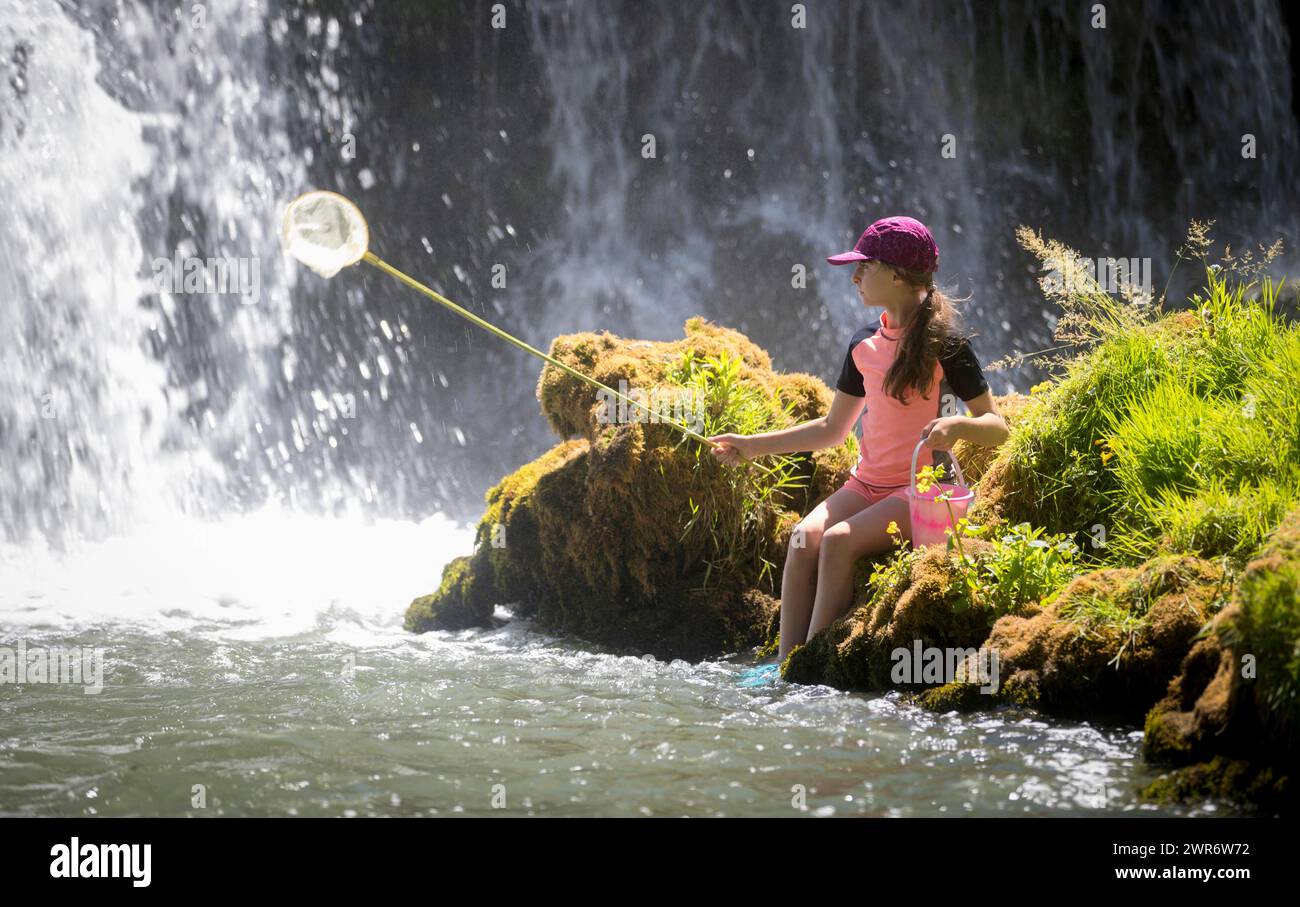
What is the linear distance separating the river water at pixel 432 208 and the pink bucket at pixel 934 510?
5.16 meters

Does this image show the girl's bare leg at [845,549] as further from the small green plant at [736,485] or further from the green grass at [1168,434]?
the small green plant at [736,485]

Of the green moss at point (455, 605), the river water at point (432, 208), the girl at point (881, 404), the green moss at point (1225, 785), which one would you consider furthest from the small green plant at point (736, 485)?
the green moss at point (1225, 785)

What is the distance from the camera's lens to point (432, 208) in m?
18.4

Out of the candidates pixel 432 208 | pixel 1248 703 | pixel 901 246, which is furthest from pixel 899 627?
pixel 432 208

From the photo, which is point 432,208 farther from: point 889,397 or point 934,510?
point 934,510

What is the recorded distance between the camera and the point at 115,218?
15.7 metres

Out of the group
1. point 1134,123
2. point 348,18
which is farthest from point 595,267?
point 1134,123

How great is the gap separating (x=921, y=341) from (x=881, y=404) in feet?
1.15

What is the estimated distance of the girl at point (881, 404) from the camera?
17.5 ft

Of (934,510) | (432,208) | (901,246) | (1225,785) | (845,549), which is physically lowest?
(1225,785)

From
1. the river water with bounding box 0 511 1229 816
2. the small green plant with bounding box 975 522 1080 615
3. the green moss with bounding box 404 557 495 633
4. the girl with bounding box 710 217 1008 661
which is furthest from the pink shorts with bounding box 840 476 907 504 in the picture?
the green moss with bounding box 404 557 495 633

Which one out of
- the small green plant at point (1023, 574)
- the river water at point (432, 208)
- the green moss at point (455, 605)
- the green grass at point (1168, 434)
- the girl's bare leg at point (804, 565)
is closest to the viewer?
the green grass at point (1168, 434)
